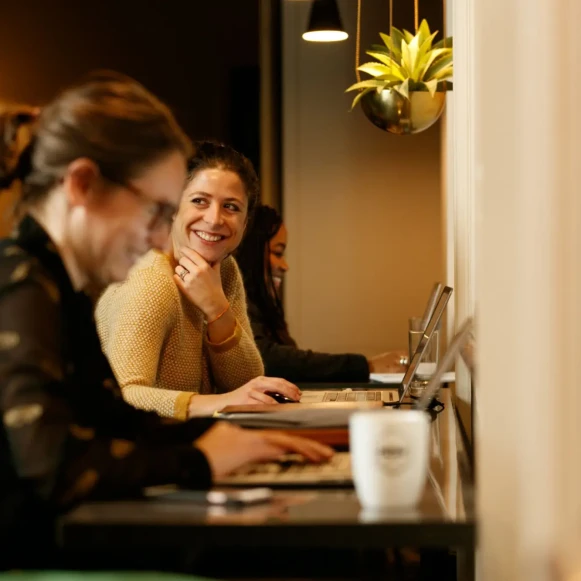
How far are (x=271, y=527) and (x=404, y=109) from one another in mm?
2086

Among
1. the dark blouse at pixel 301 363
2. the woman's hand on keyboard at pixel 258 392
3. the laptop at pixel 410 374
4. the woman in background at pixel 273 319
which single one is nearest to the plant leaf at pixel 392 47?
the laptop at pixel 410 374

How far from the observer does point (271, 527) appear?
1.00 meters

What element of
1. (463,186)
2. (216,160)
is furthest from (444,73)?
(216,160)

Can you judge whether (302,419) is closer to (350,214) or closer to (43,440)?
(43,440)

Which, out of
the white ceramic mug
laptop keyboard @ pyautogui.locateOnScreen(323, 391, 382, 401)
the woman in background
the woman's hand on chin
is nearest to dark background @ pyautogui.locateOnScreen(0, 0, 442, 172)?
the woman in background

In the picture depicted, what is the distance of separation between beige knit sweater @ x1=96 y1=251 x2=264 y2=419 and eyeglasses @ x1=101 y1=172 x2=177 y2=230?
0.71 m

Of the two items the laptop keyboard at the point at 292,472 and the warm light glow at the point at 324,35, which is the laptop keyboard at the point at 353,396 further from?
the warm light glow at the point at 324,35

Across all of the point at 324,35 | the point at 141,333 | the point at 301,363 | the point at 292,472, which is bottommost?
the point at 301,363

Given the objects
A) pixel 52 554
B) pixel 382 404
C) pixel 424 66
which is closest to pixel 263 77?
pixel 424 66

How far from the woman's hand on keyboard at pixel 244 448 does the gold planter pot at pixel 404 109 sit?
1.75 metres

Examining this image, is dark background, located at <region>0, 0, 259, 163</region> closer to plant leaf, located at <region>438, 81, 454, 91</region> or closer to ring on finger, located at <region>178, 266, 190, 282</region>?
plant leaf, located at <region>438, 81, 454, 91</region>

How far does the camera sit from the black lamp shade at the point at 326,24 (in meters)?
5.02

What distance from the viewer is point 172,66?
18.4 ft

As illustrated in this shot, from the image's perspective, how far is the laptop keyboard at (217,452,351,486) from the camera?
1226 mm
